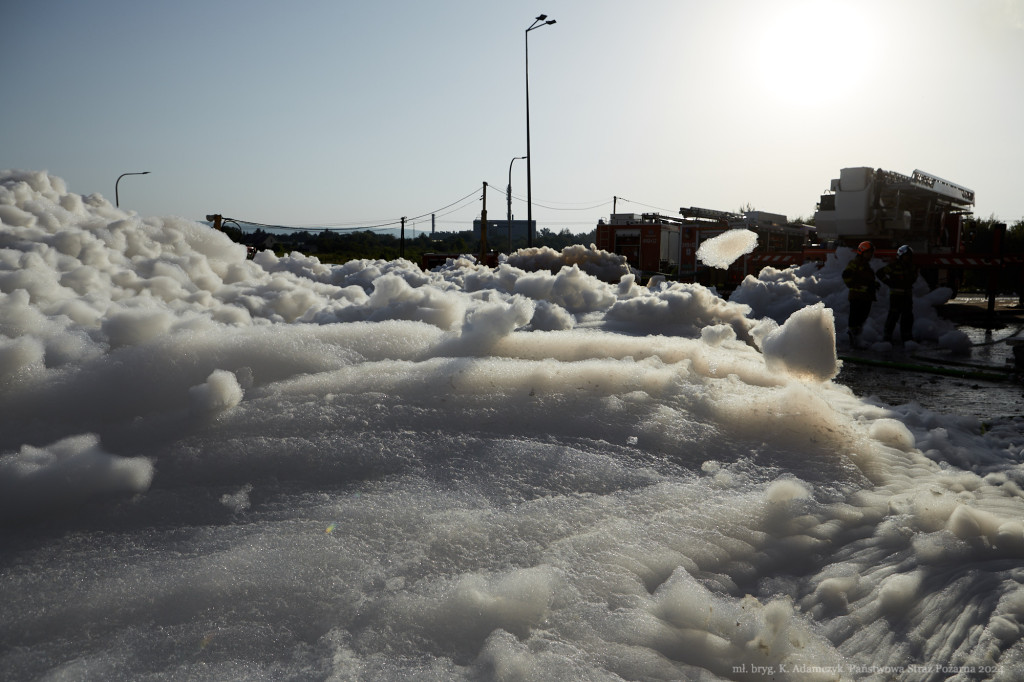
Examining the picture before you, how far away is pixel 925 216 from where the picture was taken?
51.1 feet

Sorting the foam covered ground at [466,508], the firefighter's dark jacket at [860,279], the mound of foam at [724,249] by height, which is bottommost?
the foam covered ground at [466,508]

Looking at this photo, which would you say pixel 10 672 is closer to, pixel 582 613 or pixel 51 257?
pixel 582 613

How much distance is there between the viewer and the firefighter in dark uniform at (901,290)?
27.1ft

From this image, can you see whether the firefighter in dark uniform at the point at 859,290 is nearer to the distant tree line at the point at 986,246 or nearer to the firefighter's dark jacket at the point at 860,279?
the firefighter's dark jacket at the point at 860,279

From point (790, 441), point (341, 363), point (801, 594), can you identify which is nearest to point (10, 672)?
point (341, 363)

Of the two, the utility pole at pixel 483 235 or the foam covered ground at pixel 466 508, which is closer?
the foam covered ground at pixel 466 508

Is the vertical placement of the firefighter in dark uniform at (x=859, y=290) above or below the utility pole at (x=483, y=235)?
below

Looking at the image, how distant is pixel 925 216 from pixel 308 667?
57.0 ft

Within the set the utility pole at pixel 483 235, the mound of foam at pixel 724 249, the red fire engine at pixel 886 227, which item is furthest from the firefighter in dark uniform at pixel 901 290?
the utility pole at pixel 483 235

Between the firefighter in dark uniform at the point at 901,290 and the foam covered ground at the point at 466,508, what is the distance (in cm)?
533

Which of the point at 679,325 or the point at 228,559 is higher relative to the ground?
the point at 679,325

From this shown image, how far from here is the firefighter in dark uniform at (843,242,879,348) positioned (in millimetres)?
8469

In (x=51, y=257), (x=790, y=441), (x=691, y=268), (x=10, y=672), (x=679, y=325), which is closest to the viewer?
(x=10, y=672)

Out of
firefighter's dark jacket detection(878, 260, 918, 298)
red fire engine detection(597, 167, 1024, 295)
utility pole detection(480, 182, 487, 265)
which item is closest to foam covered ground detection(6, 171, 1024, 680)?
firefighter's dark jacket detection(878, 260, 918, 298)
